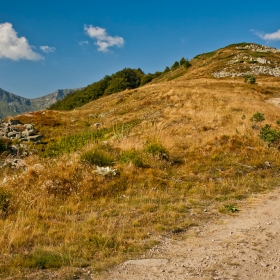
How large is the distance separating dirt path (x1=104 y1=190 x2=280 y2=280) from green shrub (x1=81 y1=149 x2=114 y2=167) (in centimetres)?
512

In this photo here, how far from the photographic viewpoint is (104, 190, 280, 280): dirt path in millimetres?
4125

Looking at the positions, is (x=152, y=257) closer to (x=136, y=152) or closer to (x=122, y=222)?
(x=122, y=222)

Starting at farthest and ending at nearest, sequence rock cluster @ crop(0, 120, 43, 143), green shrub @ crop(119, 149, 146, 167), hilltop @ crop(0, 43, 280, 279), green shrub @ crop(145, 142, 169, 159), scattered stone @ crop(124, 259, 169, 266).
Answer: rock cluster @ crop(0, 120, 43, 143) → green shrub @ crop(145, 142, 169, 159) → green shrub @ crop(119, 149, 146, 167) → hilltop @ crop(0, 43, 280, 279) → scattered stone @ crop(124, 259, 169, 266)

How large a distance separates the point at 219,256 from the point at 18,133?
2716 centimetres

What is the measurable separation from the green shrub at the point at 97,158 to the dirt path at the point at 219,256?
5.12m

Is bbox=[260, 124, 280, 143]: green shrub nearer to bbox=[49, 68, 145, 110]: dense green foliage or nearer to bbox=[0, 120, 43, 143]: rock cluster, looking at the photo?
bbox=[0, 120, 43, 143]: rock cluster

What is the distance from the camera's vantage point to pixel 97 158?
10258 millimetres

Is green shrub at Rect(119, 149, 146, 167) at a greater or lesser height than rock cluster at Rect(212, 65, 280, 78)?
lesser

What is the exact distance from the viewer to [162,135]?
14891 millimetres

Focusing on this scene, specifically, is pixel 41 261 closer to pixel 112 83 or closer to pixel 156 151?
pixel 156 151

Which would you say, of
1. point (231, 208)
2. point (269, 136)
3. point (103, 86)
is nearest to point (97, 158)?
point (231, 208)

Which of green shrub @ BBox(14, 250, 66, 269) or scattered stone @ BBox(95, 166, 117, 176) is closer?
green shrub @ BBox(14, 250, 66, 269)

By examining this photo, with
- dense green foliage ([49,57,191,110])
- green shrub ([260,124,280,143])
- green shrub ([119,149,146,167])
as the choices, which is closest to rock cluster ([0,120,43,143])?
green shrub ([119,149,146,167])

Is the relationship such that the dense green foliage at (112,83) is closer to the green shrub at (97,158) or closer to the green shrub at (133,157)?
the green shrub at (133,157)
